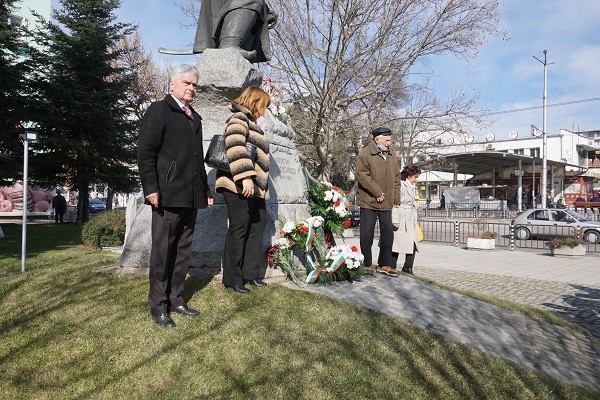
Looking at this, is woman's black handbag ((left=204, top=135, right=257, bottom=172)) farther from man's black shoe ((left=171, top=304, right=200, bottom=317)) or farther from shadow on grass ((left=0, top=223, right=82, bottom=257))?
shadow on grass ((left=0, top=223, right=82, bottom=257))

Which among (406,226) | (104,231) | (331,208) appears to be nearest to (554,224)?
(406,226)

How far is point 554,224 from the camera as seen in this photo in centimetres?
1809

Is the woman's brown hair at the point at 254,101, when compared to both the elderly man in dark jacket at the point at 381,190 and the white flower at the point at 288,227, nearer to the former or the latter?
the white flower at the point at 288,227

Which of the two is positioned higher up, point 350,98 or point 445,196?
point 350,98

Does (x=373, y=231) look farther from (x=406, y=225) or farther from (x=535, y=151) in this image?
(x=535, y=151)

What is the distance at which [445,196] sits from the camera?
40531 mm

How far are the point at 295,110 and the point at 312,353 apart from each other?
1673 centimetres

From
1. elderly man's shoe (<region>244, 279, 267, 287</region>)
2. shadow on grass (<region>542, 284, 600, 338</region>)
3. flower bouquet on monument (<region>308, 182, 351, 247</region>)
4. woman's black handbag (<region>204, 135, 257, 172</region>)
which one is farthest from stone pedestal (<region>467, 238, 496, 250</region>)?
woman's black handbag (<region>204, 135, 257, 172</region>)

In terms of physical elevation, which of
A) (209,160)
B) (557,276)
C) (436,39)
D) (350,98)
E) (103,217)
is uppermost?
(436,39)

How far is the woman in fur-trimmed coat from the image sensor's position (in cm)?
418

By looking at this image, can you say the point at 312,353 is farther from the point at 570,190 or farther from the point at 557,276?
the point at 570,190

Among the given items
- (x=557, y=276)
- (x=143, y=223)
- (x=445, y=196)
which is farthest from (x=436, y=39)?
(x=445, y=196)

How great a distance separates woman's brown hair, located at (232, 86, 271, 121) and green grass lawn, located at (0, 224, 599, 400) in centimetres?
181

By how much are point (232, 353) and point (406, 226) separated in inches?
184
